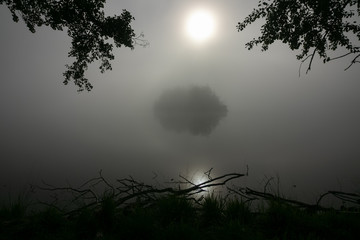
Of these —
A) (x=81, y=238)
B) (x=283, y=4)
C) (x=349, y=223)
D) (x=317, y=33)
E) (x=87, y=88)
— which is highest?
(x=283, y=4)

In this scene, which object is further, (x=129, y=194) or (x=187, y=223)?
(x=129, y=194)

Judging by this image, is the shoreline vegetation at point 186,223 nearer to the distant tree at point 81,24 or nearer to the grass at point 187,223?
the grass at point 187,223

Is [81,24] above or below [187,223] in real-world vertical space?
above

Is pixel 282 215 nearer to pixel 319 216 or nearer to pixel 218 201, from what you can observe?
pixel 319 216

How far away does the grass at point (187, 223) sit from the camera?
2.98 metres

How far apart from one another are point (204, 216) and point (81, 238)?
1.89m

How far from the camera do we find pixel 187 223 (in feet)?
10.6

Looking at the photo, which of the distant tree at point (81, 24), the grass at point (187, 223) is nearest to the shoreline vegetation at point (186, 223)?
the grass at point (187, 223)

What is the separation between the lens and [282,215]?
3.31m

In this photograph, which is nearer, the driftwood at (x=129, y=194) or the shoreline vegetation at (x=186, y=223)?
the shoreline vegetation at (x=186, y=223)

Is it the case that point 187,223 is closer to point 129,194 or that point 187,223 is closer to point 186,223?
point 186,223

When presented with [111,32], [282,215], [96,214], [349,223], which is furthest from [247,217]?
[111,32]

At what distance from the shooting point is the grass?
9.78 feet

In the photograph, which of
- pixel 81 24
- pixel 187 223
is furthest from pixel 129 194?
pixel 81 24
